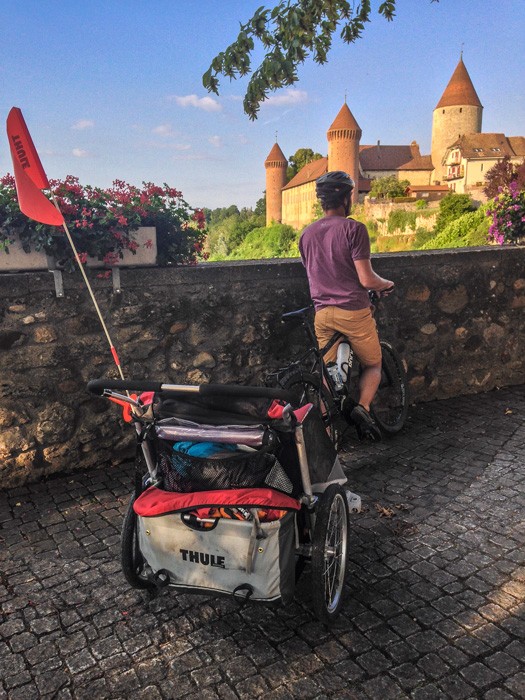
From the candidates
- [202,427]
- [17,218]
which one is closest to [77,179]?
[17,218]

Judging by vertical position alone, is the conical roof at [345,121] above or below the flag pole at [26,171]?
above

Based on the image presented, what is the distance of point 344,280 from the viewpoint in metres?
4.43

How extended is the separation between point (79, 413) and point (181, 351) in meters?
0.92

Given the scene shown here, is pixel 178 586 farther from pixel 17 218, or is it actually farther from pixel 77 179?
pixel 77 179

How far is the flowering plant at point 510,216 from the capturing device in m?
7.05

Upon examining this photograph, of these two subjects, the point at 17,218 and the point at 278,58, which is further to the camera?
the point at 278,58

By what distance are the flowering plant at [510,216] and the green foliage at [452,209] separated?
5663cm

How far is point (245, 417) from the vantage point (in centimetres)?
253

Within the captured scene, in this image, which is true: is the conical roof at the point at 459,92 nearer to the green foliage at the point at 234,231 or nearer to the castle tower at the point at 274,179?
the castle tower at the point at 274,179

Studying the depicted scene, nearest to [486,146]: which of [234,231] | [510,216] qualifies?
[234,231]

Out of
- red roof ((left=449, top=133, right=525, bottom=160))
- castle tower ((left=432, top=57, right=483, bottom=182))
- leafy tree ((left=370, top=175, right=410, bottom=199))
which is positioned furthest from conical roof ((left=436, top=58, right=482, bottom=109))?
leafy tree ((left=370, top=175, right=410, bottom=199))

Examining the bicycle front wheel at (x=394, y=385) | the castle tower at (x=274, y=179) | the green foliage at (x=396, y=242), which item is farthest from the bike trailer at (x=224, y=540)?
the castle tower at (x=274, y=179)

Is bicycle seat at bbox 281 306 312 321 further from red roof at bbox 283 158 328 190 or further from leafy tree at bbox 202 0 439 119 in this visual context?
red roof at bbox 283 158 328 190

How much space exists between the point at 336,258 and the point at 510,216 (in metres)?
3.74
